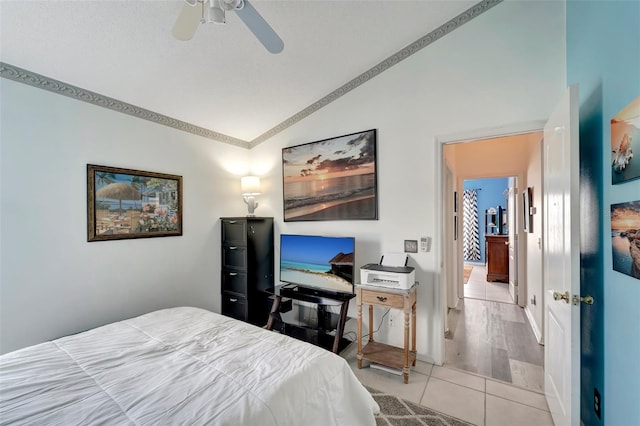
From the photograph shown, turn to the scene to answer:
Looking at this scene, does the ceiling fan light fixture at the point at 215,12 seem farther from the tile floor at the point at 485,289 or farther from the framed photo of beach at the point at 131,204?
the tile floor at the point at 485,289

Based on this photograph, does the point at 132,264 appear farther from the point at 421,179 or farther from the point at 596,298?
the point at 596,298

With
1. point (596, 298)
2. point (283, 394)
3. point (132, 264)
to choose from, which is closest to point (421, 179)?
point (596, 298)

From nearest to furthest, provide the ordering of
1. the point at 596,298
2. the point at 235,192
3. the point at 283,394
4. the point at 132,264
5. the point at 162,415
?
1. the point at 162,415
2. the point at 283,394
3. the point at 596,298
4. the point at 132,264
5. the point at 235,192

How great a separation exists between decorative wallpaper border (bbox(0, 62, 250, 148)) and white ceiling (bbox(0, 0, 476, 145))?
51mm

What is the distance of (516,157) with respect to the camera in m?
4.07

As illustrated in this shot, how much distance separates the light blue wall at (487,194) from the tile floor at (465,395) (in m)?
6.63

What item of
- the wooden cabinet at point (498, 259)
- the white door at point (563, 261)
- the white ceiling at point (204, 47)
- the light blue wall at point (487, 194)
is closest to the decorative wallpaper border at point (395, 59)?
the white ceiling at point (204, 47)

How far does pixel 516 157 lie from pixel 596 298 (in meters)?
3.19

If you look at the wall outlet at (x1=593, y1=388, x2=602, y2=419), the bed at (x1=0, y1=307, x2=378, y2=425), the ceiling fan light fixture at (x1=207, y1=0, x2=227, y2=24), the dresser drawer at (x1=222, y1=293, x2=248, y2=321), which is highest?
the ceiling fan light fixture at (x1=207, y1=0, x2=227, y2=24)

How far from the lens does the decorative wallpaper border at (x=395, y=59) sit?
2342 millimetres

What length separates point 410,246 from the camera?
2.64m

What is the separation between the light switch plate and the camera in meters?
2.62

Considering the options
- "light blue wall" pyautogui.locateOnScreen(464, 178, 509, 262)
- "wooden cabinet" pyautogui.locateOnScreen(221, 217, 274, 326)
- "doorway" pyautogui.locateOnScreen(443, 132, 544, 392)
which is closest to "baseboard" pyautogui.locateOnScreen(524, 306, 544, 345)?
"doorway" pyautogui.locateOnScreen(443, 132, 544, 392)

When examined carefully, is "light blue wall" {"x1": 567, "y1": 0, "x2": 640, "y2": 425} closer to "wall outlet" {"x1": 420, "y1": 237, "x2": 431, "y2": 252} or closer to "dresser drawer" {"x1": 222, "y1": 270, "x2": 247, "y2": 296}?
"wall outlet" {"x1": 420, "y1": 237, "x2": 431, "y2": 252}
